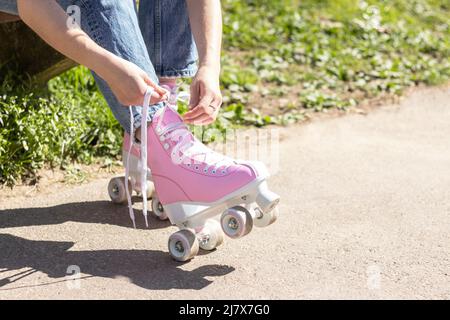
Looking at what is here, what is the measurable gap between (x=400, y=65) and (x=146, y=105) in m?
2.67

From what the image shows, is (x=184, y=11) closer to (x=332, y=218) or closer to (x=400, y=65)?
(x=332, y=218)

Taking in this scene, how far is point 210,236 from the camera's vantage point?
7.92 feet

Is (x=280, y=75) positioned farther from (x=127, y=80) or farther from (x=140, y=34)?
(x=127, y=80)

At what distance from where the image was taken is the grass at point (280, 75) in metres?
3.04

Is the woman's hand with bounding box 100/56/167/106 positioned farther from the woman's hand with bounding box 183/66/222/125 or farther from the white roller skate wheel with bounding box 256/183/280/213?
the white roller skate wheel with bounding box 256/183/280/213

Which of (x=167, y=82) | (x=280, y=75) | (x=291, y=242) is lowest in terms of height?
(x=291, y=242)

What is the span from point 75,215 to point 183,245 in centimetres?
59

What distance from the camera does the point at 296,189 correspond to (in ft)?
10.1

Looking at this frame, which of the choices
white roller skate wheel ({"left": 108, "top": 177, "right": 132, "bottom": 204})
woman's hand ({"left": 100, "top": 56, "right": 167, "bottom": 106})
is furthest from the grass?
woman's hand ({"left": 100, "top": 56, "right": 167, "bottom": 106})

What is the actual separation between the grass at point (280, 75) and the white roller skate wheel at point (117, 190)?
1.12ft

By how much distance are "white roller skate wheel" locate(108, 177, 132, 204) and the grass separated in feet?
1.12

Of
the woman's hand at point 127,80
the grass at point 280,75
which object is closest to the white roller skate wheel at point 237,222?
the woman's hand at point 127,80

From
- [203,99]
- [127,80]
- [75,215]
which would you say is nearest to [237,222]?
[203,99]
